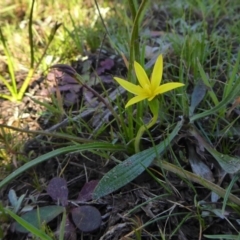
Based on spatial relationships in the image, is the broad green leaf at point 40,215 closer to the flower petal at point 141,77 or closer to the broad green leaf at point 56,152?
the broad green leaf at point 56,152

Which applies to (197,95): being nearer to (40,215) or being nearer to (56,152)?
(56,152)

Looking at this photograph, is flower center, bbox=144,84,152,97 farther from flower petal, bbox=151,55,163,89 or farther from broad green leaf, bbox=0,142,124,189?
broad green leaf, bbox=0,142,124,189

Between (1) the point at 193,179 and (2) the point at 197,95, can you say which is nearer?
(1) the point at 193,179

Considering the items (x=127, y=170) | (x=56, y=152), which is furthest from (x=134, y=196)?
(x=56, y=152)

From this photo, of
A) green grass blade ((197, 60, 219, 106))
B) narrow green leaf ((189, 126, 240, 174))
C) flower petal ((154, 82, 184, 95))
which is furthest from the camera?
green grass blade ((197, 60, 219, 106))

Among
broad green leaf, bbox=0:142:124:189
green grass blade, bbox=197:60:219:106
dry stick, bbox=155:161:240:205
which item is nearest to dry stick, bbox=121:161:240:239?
dry stick, bbox=155:161:240:205

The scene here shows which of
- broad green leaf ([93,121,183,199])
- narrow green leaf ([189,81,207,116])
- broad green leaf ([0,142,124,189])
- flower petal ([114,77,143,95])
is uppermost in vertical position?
flower petal ([114,77,143,95])

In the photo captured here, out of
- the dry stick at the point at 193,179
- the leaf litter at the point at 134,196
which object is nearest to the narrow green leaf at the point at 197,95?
the leaf litter at the point at 134,196
